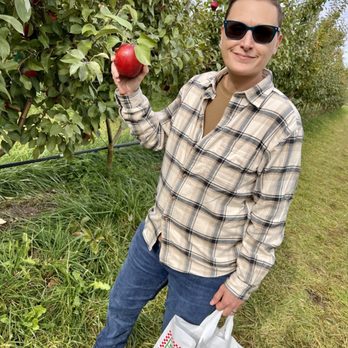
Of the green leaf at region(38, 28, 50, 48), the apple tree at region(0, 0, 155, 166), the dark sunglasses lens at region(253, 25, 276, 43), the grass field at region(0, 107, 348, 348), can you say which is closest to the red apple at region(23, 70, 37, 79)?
the apple tree at region(0, 0, 155, 166)

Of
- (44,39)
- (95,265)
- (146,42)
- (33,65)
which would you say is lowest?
(95,265)

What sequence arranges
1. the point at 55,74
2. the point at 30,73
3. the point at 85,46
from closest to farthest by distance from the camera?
the point at 85,46 < the point at 30,73 < the point at 55,74

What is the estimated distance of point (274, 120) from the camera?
1.20 metres

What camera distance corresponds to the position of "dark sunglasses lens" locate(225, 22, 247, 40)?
1.17 meters

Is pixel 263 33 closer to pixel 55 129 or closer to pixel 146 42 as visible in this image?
pixel 146 42

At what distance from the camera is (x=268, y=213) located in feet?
4.07

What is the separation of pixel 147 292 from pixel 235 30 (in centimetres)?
110

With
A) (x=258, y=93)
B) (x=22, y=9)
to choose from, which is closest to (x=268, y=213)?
(x=258, y=93)

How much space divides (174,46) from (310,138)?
309 inches

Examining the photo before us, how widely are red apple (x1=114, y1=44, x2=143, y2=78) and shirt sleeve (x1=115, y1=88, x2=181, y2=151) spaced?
0.42ft

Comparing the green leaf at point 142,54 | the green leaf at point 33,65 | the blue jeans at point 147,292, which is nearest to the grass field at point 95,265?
the blue jeans at point 147,292

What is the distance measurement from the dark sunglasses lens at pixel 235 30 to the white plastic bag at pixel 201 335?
916mm

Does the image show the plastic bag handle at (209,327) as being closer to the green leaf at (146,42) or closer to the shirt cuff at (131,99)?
the shirt cuff at (131,99)

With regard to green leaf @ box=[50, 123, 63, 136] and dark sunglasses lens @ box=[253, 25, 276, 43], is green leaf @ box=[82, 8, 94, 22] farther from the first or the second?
dark sunglasses lens @ box=[253, 25, 276, 43]
